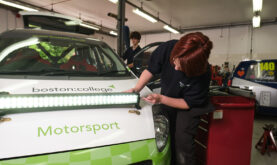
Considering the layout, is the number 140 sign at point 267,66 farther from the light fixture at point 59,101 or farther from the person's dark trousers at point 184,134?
the light fixture at point 59,101

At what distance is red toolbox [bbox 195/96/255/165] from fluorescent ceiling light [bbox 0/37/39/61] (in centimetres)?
163

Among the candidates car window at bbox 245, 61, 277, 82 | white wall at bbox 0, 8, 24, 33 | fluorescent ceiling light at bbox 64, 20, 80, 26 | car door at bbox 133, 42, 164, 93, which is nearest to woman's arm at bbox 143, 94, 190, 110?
car door at bbox 133, 42, 164, 93

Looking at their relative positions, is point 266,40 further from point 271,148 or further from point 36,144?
point 36,144

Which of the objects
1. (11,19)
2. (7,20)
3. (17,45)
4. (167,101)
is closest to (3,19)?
(7,20)

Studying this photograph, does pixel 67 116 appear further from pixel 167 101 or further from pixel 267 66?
pixel 267 66

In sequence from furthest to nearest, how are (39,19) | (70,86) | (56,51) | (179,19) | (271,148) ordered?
1. (179,19)
2. (271,148)
3. (39,19)
4. (56,51)
5. (70,86)

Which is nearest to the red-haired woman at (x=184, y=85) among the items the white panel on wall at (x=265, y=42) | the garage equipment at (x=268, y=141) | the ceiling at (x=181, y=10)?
the garage equipment at (x=268, y=141)

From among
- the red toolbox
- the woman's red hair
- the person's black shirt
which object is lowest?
the red toolbox

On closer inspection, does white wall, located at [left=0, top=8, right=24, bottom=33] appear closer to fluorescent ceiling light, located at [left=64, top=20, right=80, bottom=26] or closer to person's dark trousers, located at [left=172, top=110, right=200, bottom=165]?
fluorescent ceiling light, located at [left=64, top=20, right=80, bottom=26]

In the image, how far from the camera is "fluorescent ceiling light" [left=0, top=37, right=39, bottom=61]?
4.56ft

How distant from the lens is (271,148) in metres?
2.44

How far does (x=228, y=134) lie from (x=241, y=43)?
9.88 metres

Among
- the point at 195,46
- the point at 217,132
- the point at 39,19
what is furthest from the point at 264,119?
the point at 39,19

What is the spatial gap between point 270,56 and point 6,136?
36.5 ft
